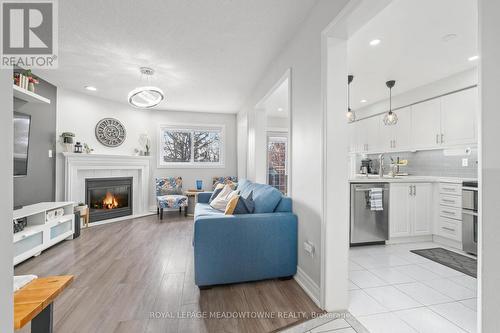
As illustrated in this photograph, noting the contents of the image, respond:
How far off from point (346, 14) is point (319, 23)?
0.42 meters

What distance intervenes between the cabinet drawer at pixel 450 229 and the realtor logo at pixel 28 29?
5.32 meters

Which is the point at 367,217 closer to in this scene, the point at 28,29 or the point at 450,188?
the point at 450,188

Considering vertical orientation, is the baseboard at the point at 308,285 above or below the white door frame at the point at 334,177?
below

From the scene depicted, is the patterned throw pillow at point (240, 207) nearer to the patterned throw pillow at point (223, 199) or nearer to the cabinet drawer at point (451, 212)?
the patterned throw pillow at point (223, 199)

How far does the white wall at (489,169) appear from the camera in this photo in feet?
2.57

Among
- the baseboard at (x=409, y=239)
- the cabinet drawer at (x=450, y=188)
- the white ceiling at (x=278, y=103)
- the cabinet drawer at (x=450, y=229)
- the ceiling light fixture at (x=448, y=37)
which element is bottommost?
the baseboard at (x=409, y=239)

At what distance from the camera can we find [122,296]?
6.70ft

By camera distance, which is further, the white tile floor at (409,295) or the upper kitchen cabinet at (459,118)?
the upper kitchen cabinet at (459,118)

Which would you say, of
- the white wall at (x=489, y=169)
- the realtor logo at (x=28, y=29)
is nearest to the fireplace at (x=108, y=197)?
the realtor logo at (x=28, y=29)

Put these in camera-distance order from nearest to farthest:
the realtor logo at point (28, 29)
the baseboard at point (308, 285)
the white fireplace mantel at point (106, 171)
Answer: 1. the baseboard at point (308, 285)
2. the realtor logo at point (28, 29)
3. the white fireplace mantel at point (106, 171)

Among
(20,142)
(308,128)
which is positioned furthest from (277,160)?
(20,142)

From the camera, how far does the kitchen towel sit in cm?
331

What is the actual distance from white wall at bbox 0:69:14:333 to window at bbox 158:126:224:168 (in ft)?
18.3

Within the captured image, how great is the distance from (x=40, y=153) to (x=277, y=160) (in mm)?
5091
